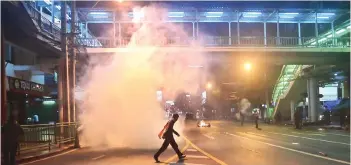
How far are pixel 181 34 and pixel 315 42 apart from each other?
11.8 m

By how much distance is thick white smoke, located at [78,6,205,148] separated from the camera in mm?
22391

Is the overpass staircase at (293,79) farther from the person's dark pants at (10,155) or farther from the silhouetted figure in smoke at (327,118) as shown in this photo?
the person's dark pants at (10,155)

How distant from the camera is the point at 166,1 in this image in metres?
32.9

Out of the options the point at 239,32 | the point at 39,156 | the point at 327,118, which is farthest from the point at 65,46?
the point at 327,118

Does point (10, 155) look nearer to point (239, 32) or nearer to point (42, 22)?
point (42, 22)

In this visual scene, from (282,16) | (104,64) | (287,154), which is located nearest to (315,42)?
(282,16)

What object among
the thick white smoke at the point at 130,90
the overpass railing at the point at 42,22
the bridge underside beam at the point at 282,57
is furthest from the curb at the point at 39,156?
the bridge underside beam at the point at 282,57

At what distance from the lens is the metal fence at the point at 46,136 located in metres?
17.7

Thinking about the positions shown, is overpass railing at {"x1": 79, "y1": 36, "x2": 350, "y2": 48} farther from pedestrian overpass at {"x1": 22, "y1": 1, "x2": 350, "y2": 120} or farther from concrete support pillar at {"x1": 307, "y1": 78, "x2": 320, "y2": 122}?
concrete support pillar at {"x1": 307, "y1": 78, "x2": 320, "y2": 122}

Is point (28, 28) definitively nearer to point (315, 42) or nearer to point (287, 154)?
point (287, 154)

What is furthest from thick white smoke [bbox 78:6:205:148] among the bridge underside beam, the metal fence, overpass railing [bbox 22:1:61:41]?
the bridge underside beam

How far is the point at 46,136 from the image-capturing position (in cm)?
1984

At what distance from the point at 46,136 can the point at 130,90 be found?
16.0 ft

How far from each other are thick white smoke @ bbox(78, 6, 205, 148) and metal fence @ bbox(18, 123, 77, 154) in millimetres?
1237
